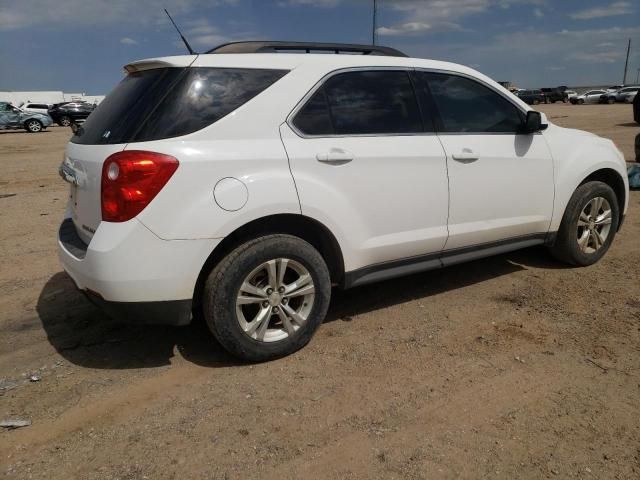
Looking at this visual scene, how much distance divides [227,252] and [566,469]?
2.02 meters

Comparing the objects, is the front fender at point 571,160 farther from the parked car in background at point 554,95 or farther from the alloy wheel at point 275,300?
the parked car in background at point 554,95

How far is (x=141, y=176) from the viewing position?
8.86ft

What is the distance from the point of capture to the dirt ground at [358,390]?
2.36 m

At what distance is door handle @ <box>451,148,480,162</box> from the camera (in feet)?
12.3

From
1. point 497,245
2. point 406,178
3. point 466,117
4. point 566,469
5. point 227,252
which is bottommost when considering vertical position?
point 566,469

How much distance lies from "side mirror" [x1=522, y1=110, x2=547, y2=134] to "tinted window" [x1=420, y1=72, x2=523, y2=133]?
61 mm

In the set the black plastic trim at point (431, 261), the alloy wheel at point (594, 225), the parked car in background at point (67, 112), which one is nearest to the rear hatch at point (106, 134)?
the black plastic trim at point (431, 261)

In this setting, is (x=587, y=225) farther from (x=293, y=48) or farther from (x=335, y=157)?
(x=293, y=48)

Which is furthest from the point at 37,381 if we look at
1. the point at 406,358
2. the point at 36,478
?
the point at 406,358

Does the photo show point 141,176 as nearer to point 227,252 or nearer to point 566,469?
point 227,252

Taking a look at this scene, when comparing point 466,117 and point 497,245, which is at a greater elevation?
point 466,117

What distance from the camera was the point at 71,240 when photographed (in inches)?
129

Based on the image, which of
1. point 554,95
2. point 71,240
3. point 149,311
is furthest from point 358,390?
point 554,95

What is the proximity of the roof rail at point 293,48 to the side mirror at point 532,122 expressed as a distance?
121 cm
